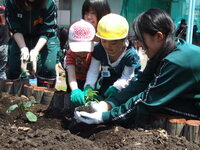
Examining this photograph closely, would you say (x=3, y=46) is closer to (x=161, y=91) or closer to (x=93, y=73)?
(x=93, y=73)

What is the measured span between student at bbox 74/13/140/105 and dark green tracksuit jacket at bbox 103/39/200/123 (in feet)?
1.19

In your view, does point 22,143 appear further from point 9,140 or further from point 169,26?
point 169,26

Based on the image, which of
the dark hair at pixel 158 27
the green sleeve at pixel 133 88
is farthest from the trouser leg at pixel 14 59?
the dark hair at pixel 158 27

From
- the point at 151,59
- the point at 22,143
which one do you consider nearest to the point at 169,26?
the point at 151,59

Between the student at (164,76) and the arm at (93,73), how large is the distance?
0.49 metres

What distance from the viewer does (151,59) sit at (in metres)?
2.38

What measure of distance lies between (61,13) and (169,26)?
12936 mm

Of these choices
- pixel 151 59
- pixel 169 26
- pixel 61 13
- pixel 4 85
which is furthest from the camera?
pixel 61 13

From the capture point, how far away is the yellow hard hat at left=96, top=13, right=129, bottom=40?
8.49 feet

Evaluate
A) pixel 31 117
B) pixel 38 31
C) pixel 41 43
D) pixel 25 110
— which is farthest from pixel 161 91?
pixel 38 31

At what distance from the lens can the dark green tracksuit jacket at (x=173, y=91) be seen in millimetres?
2135

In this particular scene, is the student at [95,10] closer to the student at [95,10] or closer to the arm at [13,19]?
the student at [95,10]

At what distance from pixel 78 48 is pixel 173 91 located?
0.98 metres

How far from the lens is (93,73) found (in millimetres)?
2938
